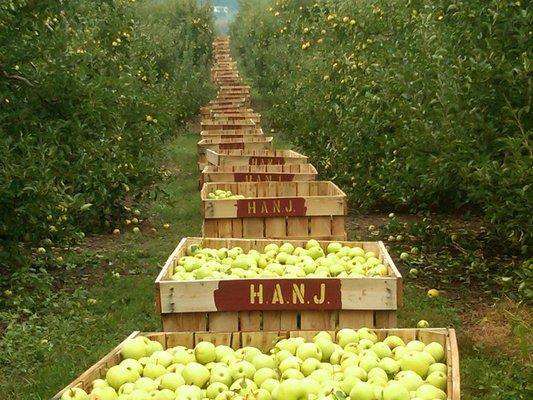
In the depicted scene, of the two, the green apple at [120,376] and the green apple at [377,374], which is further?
the green apple at [120,376]

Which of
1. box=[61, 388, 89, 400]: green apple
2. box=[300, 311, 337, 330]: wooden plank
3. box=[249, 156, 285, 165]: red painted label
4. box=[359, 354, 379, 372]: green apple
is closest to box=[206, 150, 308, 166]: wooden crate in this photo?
box=[249, 156, 285, 165]: red painted label

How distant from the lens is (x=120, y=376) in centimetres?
351

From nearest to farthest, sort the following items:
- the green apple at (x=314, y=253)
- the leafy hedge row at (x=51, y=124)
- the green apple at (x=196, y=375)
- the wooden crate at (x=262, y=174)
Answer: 1. the green apple at (x=196, y=375)
2. the green apple at (x=314, y=253)
3. the leafy hedge row at (x=51, y=124)
4. the wooden crate at (x=262, y=174)

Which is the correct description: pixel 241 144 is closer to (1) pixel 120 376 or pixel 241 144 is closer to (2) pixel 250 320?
(2) pixel 250 320

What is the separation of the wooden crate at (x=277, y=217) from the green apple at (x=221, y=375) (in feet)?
12.3

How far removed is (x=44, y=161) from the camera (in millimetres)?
7078

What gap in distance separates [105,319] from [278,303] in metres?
3.08

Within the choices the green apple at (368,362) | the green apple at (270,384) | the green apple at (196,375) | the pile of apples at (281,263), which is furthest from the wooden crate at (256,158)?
the green apple at (270,384)

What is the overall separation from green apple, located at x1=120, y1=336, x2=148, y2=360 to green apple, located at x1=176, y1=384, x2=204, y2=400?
1.64 ft

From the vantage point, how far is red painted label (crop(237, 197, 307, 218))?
286 inches

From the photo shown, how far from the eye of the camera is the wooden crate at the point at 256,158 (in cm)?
1140

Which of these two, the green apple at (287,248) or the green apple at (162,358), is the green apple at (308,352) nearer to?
the green apple at (162,358)

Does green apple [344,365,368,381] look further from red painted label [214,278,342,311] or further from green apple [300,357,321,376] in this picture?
red painted label [214,278,342,311]

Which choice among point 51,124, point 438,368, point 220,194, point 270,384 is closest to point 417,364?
point 438,368
